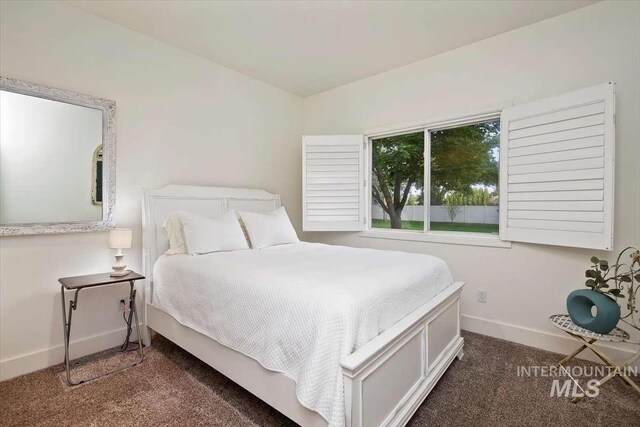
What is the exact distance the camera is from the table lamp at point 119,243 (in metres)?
2.37

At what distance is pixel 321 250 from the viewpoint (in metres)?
2.81

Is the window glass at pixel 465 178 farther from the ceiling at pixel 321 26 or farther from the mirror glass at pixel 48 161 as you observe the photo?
the mirror glass at pixel 48 161

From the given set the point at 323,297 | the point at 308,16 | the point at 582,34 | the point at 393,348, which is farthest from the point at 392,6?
the point at 393,348

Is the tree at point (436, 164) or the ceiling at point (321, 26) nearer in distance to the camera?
the ceiling at point (321, 26)

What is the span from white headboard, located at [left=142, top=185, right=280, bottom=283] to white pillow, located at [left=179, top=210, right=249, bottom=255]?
23 centimetres

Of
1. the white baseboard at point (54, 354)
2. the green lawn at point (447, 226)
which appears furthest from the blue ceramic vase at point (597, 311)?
the white baseboard at point (54, 354)

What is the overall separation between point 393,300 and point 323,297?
1.44 feet

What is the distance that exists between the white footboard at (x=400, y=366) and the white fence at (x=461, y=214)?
1.17 m

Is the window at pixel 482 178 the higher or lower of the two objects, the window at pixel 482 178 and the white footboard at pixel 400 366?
the higher

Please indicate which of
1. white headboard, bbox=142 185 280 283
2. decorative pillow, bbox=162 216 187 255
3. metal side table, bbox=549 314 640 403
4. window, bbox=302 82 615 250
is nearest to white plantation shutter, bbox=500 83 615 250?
window, bbox=302 82 615 250

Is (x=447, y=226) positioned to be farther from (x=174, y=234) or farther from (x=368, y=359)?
(x=174, y=234)

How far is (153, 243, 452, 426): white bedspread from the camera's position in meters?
1.31

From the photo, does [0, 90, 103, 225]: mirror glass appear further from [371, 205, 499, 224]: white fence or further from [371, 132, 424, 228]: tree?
[371, 205, 499, 224]: white fence

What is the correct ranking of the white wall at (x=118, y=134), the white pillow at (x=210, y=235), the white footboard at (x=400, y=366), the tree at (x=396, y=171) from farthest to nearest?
the tree at (x=396, y=171)
the white pillow at (x=210, y=235)
the white wall at (x=118, y=134)
the white footboard at (x=400, y=366)
